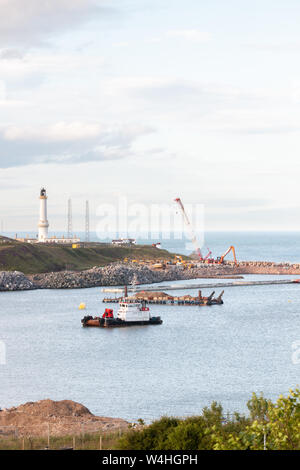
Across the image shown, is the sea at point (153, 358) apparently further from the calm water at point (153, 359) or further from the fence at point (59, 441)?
the fence at point (59, 441)

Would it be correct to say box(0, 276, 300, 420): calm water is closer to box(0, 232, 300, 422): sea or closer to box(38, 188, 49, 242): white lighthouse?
box(0, 232, 300, 422): sea

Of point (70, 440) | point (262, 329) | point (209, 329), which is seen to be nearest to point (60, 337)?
point (209, 329)

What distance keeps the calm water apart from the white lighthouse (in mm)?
74259

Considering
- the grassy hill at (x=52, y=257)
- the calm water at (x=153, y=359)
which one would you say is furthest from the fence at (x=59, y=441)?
the grassy hill at (x=52, y=257)

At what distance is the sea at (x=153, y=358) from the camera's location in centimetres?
4525

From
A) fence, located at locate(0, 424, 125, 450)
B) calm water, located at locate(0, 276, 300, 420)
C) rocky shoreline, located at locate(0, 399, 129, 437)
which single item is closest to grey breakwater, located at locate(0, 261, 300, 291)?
calm water, located at locate(0, 276, 300, 420)

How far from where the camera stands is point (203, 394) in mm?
45844

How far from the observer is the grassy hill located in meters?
148

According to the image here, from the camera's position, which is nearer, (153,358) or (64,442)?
(64,442)

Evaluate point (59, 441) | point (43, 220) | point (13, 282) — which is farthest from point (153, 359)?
point (43, 220)

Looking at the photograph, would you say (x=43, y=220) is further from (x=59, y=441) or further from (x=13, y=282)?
(x=59, y=441)

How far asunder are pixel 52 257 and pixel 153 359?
99637 mm

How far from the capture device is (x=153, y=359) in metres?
60.4

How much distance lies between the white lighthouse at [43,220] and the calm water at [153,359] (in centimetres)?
7426
